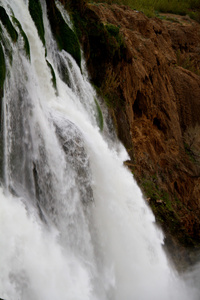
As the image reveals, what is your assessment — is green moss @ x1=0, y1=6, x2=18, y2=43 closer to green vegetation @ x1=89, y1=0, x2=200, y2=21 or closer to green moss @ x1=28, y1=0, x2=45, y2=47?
green moss @ x1=28, y1=0, x2=45, y2=47

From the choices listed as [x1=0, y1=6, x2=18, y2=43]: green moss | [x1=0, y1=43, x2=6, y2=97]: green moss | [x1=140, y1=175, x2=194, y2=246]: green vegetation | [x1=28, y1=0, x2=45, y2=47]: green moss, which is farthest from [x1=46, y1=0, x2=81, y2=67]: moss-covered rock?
[x1=140, y1=175, x2=194, y2=246]: green vegetation

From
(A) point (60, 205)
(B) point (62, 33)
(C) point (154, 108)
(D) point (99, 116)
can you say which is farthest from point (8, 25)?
(C) point (154, 108)

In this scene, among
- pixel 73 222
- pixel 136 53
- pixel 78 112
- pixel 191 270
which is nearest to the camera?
pixel 73 222

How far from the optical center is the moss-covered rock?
10789mm

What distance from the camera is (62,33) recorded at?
439 inches

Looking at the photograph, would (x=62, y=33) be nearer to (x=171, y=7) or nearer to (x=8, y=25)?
(x=8, y=25)

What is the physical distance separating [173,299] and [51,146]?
480cm

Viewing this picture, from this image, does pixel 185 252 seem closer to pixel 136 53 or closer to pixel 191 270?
pixel 191 270

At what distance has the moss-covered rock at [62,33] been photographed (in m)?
10.8

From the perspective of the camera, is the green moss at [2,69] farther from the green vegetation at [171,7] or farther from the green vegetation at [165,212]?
the green vegetation at [171,7]

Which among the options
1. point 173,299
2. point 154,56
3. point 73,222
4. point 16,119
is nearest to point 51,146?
point 16,119

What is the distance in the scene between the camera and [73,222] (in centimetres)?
722

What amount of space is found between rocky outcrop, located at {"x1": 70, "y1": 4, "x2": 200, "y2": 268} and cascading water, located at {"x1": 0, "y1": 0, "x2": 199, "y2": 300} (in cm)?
224

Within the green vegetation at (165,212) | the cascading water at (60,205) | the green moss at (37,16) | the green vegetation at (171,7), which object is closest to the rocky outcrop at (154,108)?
the green vegetation at (165,212)
